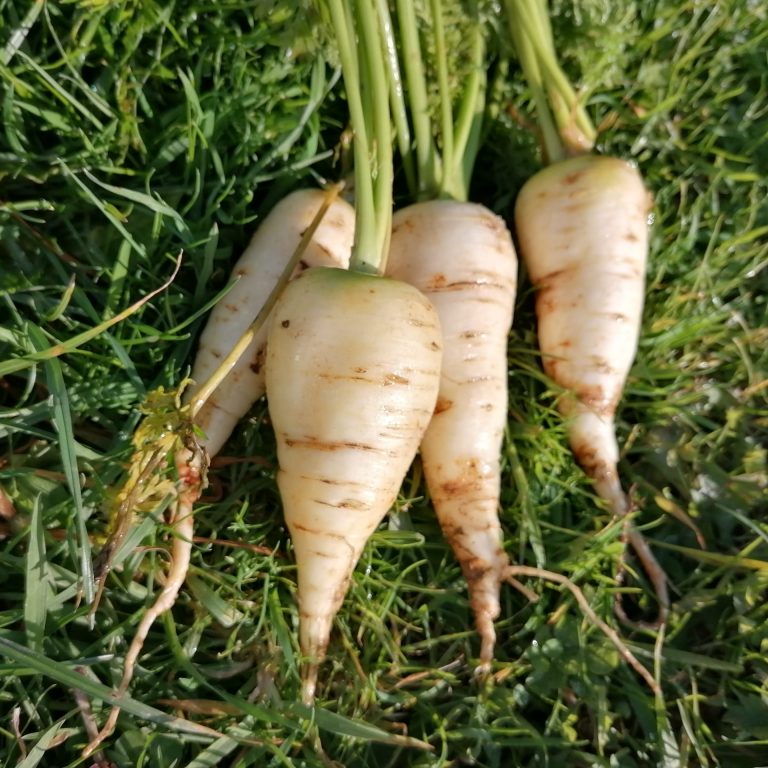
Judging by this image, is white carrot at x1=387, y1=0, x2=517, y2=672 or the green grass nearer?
the green grass

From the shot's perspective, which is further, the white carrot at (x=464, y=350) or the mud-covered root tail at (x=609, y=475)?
the mud-covered root tail at (x=609, y=475)

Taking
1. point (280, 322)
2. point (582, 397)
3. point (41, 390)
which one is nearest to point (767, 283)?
point (582, 397)

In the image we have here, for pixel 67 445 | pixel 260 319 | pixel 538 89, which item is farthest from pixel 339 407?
pixel 538 89

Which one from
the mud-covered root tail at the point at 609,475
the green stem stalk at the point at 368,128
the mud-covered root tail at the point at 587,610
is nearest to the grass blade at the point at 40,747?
the mud-covered root tail at the point at 587,610

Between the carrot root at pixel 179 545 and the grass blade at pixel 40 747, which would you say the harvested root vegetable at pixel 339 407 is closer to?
the carrot root at pixel 179 545

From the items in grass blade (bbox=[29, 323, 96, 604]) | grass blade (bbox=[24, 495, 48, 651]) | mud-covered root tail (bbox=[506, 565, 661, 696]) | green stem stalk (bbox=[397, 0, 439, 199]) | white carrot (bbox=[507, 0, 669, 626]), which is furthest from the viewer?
white carrot (bbox=[507, 0, 669, 626])

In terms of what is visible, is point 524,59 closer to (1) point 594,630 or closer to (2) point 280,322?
(2) point 280,322

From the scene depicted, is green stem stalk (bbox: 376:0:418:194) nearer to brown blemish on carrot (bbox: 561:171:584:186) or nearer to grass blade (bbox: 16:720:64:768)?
brown blemish on carrot (bbox: 561:171:584:186)

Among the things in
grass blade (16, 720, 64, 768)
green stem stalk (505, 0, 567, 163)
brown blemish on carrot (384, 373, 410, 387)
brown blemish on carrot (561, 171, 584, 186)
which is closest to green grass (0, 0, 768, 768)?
grass blade (16, 720, 64, 768)
